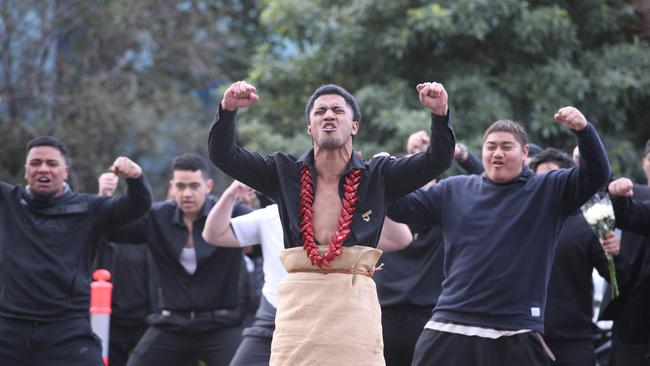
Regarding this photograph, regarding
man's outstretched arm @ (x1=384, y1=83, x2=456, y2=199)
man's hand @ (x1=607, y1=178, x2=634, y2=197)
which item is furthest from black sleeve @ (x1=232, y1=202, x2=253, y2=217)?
man's hand @ (x1=607, y1=178, x2=634, y2=197)

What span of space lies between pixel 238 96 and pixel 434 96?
106cm

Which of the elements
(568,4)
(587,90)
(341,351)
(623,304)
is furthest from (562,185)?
(568,4)

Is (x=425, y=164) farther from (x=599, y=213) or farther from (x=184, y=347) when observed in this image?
(x=184, y=347)

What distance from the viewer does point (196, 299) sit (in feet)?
28.3

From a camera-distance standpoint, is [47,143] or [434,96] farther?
[47,143]

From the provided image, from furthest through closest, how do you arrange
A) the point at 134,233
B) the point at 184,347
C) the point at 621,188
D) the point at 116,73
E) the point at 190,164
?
the point at 116,73 → the point at 190,164 → the point at 134,233 → the point at 184,347 → the point at 621,188

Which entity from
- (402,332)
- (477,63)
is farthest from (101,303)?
(477,63)

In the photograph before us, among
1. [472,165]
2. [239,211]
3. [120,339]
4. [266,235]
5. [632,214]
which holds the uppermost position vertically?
[472,165]

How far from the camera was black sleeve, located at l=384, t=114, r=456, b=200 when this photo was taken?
18.6 feet

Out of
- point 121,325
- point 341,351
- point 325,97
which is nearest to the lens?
point 341,351

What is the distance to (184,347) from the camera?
8.66m

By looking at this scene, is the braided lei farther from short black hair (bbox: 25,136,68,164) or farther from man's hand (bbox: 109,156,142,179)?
short black hair (bbox: 25,136,68,164)

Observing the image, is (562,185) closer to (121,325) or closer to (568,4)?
(121,325)

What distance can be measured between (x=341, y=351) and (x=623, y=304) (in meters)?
3.02
